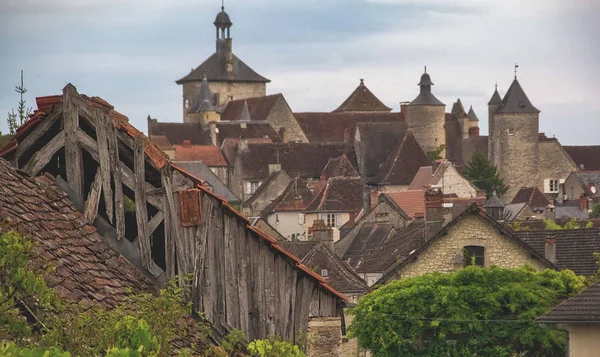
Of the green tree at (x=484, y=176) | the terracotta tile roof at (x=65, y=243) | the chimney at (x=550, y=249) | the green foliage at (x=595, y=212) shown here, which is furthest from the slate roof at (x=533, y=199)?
the terracotta tile roof at (x=65, y=243)

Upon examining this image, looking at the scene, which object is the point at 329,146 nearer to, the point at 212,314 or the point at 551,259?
the point at 551,259

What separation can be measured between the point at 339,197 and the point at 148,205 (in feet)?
283

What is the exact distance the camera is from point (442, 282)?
31281 millimetres

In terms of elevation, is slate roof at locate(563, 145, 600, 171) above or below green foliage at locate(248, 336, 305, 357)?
above

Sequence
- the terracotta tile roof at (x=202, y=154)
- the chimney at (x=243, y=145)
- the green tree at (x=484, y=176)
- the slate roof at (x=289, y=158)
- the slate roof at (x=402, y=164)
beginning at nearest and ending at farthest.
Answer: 1. the slate roof at (x=402, y=164)
2. the slate roof at (x=289, y=158)
3. the green tree at (x=484, y=176)
4. the chimney at (x=243, y=145)
5. the terracotta tile roof at (x=202, y=154)

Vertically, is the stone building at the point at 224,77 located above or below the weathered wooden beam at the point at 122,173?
above

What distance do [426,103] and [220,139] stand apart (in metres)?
19.2

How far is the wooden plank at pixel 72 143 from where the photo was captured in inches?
398

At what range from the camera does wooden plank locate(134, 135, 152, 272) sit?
9.92 m

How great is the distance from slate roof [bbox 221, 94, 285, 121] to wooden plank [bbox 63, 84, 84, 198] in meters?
147

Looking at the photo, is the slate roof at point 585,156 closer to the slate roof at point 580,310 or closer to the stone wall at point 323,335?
the slate roof at point 580,310

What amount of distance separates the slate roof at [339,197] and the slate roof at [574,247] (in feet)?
178

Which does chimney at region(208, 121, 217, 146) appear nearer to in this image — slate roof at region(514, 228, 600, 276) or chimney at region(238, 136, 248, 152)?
chimney at region(238, 136, 248, 152)

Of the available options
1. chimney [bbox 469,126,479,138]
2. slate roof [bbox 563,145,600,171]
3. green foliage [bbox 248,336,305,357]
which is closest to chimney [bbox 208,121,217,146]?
chimney [bbox 469,126,479,138]
